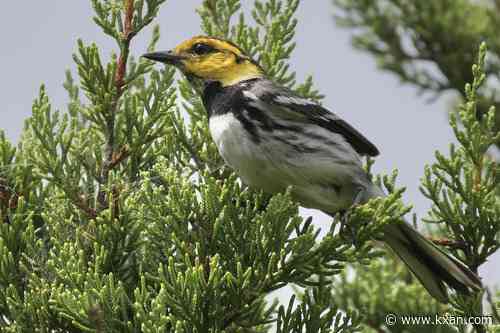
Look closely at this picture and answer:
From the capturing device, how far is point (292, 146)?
3.29 m

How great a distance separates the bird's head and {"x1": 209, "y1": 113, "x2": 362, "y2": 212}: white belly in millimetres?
446

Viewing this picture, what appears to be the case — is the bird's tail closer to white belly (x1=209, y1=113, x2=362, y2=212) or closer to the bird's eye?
white belly (x1=209, y1=113, x2=362, y2=212)

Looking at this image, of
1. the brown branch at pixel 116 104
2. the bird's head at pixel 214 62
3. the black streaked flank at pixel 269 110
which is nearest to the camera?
the brown branch at pixel 116 104

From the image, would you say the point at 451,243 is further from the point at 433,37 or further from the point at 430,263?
the point at 433,37

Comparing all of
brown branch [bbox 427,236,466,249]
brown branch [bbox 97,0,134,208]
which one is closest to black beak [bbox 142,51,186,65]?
brown branch [bbox 97,0,134,208]

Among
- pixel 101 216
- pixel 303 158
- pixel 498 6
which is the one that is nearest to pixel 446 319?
pixel 303 158

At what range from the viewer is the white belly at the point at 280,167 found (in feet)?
10.4

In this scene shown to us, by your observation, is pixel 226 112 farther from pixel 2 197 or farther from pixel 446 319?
pixel 446 319

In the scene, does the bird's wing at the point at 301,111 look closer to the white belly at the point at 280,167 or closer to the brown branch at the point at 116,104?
the white belly at the point at 280,167

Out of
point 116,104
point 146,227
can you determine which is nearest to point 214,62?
point 116,104

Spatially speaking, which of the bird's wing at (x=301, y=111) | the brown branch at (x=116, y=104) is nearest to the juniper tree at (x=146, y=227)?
the brown branch at (x=116, y=104)

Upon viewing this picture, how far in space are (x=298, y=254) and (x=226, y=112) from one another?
0.91 metres

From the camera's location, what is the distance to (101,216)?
108 inches

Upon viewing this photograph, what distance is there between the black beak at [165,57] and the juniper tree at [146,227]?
15 cm
